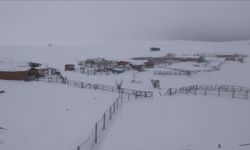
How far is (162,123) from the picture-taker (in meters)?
15.9

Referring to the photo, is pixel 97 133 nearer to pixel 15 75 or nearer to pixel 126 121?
pixel 126 121

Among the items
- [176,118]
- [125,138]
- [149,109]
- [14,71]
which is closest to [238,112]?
[176,118]

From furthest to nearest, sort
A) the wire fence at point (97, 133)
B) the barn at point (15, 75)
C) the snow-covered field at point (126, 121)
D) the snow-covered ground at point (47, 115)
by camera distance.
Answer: the barn at point (15, 75) < the snow-covered field at point (126, 121) < the snow-covered ground at point (47, 115) < the wire fence at point (97, 133)

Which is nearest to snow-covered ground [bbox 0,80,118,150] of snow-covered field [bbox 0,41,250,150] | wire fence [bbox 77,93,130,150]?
snow-covered field [bbox 0,41,250,150]

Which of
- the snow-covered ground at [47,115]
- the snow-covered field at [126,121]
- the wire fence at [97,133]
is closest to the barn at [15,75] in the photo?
the snow-covered ground at [47,115]

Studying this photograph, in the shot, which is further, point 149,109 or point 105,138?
point 149,109

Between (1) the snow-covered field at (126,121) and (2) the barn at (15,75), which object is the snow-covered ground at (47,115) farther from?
(2) the barn at (15,75)

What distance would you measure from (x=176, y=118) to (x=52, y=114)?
29.7 feet

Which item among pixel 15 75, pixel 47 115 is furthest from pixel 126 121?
pixel 15 75

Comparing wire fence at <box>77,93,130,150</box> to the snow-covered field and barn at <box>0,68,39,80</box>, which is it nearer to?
the snow-covered field

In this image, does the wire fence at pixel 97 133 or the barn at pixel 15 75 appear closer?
the wire fence at pixel 97 133

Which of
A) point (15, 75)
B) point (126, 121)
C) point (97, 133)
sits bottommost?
point (126, 121)

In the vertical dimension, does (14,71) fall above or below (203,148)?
above

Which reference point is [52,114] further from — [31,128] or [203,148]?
[203,148]
